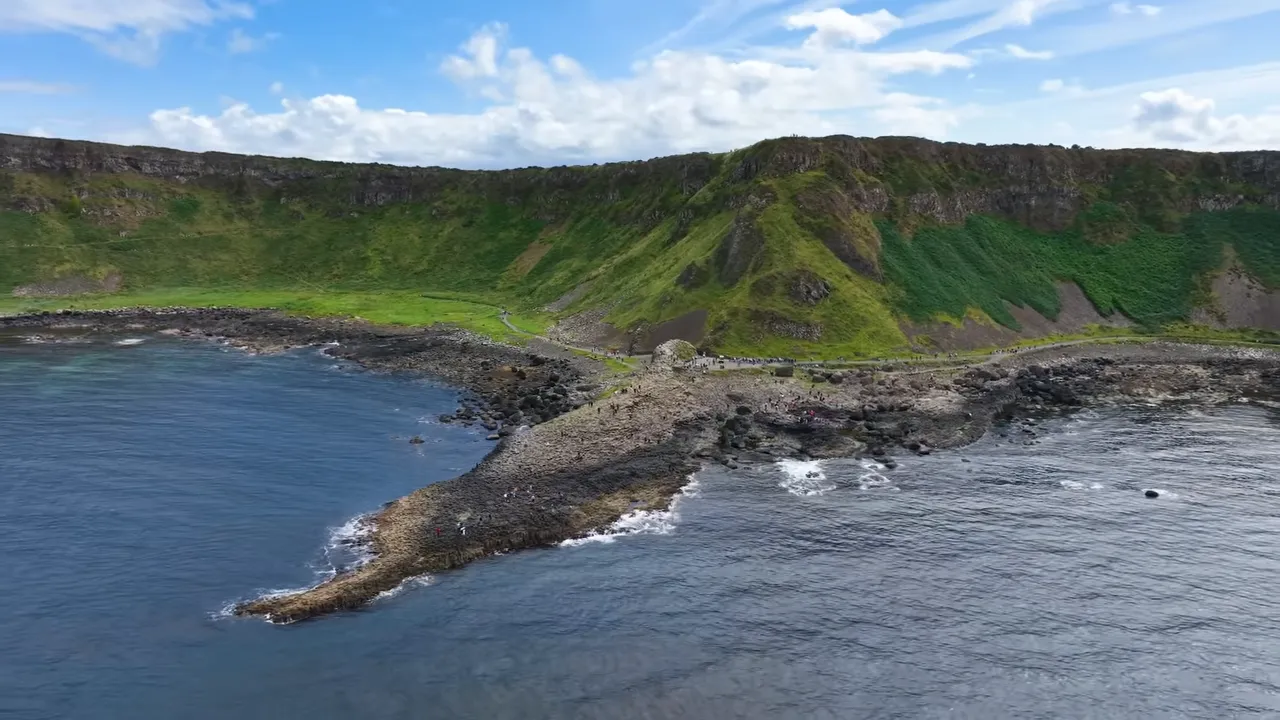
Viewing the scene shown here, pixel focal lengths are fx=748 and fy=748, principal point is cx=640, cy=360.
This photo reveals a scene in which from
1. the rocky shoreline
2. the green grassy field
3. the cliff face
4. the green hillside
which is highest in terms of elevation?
the cliff face

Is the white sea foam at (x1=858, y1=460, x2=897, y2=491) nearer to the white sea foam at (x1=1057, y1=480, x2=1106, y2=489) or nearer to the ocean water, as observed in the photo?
the ocean water

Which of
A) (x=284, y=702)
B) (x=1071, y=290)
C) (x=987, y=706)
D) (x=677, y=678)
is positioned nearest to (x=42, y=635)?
(x=284, y=702)

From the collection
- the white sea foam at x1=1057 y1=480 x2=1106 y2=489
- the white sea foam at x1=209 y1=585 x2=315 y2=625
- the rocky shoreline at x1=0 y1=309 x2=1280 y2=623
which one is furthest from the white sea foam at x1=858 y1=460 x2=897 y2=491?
the white sea foam at x1=209 y1=585 x2=315 y2=625

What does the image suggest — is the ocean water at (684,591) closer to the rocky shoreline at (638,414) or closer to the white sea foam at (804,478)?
the white sea foam at (804,478)

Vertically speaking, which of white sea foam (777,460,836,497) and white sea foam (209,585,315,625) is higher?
white sea foam (777,460,836,497)

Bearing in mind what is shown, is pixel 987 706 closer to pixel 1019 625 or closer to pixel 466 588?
pixel 1019 625
